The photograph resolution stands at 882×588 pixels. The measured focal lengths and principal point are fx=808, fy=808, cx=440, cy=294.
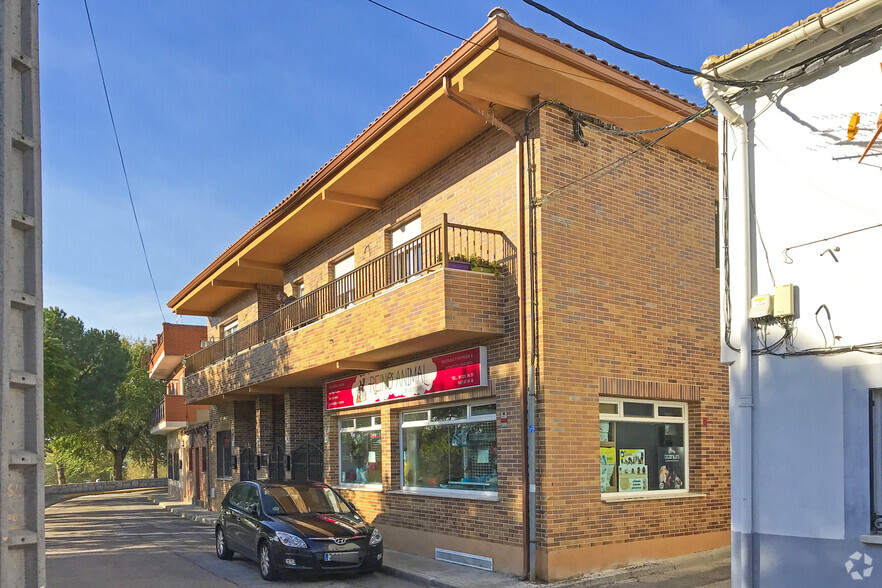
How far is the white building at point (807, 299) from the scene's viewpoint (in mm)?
7688

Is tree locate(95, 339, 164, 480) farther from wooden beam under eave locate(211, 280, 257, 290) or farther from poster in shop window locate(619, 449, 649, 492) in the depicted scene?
poster in shop window locate(619, 449, 649, 492)

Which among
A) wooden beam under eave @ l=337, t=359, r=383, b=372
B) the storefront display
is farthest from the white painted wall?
wooden beam under eave @ l=337, t=359, r=383, b=372

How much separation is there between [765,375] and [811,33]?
350cm

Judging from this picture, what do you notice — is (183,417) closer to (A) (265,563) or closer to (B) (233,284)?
(B) (233,284)

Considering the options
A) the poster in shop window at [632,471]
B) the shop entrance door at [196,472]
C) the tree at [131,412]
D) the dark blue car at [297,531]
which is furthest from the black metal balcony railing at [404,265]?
the tree at [131,412]

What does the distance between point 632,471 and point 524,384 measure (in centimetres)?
257

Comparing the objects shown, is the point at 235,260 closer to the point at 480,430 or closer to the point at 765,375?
the point at 480,430

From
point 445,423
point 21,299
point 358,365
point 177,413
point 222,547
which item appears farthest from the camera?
point 177,413

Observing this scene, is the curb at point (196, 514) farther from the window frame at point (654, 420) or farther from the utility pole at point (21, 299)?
the utility pole at point (21, 299)

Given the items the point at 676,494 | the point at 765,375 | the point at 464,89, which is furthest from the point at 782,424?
the point at 464,89

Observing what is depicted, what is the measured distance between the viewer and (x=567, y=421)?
459 inches

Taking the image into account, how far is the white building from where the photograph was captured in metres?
7.69

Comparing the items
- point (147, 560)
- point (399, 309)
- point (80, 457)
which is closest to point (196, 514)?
point (147, 560)

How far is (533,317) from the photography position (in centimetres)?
1168
